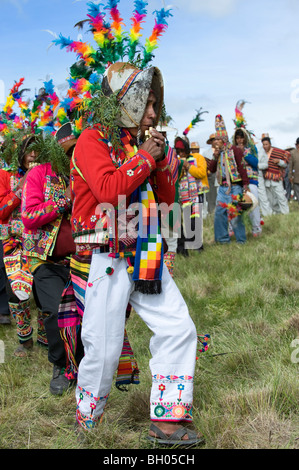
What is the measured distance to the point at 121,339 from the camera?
295 centimetres

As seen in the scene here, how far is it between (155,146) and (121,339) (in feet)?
3.35

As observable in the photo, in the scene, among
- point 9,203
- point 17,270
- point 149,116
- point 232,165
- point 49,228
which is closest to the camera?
point 149,116

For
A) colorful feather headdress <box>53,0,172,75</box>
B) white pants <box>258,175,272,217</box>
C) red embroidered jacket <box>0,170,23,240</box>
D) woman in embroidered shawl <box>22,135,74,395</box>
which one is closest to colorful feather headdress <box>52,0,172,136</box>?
colorful feather headdress <box>53,0,172,75</box>

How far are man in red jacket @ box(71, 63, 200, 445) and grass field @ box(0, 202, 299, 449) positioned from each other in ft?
0.65

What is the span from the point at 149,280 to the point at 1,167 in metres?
3.87

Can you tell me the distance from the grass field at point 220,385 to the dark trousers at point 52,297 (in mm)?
265

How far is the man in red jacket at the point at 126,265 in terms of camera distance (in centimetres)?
279

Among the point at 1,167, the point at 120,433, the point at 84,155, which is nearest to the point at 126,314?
the point at 120,433

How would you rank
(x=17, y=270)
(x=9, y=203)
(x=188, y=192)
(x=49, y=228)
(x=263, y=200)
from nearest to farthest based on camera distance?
(x=49, y=228)
(x=17, y=270)
(x=9, y=203)
(x=188, y=192)
(x=263, y=200)

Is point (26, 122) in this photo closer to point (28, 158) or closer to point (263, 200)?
point (28, 158)

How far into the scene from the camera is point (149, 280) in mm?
2859

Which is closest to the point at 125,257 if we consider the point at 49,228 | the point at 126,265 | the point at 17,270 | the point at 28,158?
the point at 126,265

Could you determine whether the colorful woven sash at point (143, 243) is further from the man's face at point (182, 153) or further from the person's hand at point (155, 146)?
the man's face at point (182, 153)
